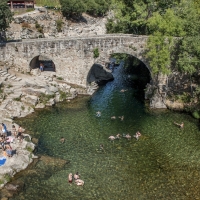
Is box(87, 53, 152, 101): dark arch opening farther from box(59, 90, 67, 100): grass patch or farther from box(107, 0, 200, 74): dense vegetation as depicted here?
box(107, 0, 200, 74): dense vegetation

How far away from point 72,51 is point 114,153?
790 inches

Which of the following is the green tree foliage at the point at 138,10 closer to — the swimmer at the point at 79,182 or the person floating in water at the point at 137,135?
the person floating in water at the point at 137,135

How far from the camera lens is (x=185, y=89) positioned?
1730 inches

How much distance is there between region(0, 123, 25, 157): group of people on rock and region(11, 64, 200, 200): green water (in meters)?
2.42

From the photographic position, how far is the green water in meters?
28.1

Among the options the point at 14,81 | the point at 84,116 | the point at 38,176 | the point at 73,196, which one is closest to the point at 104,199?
the point at 73,196

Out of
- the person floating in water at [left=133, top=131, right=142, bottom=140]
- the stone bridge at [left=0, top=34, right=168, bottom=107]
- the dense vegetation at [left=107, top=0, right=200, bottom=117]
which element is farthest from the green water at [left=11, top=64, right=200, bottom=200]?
the dense vegetation at [left=107, top=0, right=200, bottom=117]

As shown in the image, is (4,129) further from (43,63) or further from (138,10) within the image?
(138,10)

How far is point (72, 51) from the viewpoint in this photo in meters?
47.5

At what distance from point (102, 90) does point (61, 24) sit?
33.0 m

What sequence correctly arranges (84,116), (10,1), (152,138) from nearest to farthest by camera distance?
1. (152,138)
2. (84,116)
3. (10,1)

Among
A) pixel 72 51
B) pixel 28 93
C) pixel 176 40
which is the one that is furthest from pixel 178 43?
pixel 28 93

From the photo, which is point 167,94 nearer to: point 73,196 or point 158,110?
point 158,110

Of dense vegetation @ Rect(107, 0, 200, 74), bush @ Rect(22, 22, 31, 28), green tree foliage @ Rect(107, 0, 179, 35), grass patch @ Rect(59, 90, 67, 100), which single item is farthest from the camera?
bush @ Rect(22, 22, 31, 28)
